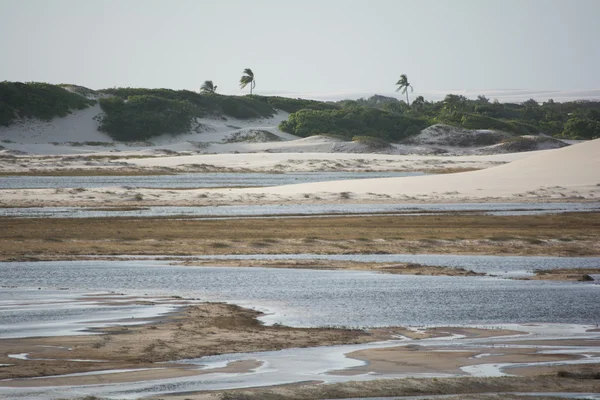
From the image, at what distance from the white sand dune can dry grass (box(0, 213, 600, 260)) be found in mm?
13665

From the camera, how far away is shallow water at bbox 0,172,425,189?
6066 cm

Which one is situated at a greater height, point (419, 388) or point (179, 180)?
point (419, 388)

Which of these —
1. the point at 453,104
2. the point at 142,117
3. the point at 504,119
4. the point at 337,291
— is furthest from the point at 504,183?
the point at 453,104

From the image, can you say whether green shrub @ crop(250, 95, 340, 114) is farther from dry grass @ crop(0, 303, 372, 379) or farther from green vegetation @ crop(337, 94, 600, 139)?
dry grass @ crop(0, 303, 372, 379)

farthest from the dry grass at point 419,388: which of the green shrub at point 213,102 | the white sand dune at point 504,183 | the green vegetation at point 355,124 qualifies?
the green shrub at point 213,102

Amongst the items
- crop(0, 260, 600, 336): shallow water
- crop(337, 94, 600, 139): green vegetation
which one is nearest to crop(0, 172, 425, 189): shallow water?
crop(0, 260, 600, 336): shallow water

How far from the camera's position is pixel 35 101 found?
128125mm

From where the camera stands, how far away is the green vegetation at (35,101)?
12438 centimetres

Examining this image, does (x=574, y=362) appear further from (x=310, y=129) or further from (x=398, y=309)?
(x=310, y=129)

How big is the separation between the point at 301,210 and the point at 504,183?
16532 mm

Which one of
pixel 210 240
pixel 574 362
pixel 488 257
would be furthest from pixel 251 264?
pixel 574 362

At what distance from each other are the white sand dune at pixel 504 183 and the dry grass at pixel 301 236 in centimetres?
1366

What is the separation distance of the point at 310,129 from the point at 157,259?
103m

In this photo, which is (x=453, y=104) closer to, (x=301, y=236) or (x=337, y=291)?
(x=301, y=236)
